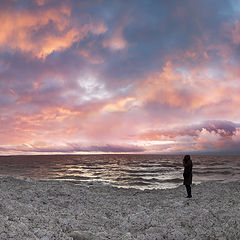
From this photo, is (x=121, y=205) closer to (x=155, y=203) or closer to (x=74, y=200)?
(x=155, y=203)

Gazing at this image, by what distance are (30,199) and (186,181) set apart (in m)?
9.02

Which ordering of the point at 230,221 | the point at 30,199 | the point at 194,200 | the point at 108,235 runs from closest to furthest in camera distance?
Answer: the point at 108,235 < the point at 230,221 < the point at 30,199 < the point at 194,200

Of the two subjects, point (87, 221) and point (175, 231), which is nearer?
point (175, 231)

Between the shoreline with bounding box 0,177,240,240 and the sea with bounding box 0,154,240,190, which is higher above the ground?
the shoreline with bounding box 0,177,240,240

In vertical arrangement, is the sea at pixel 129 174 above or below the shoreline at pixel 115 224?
below

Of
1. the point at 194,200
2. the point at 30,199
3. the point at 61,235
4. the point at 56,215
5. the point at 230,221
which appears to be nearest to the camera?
the point at 61,235

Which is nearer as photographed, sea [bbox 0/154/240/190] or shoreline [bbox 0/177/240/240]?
shoreline [bbox 0/177/240/240]

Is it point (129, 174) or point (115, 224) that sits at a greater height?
point (115, 224)

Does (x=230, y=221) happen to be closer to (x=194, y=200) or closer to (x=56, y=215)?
(x=194, y=200)

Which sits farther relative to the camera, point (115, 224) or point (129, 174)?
point (129, 174)

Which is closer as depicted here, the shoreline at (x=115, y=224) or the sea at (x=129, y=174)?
the shoreline at (x=115, y=224)

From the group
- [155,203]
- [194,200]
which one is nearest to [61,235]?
[155,203]

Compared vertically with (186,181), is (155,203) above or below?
below

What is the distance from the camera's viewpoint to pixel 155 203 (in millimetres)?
12258
